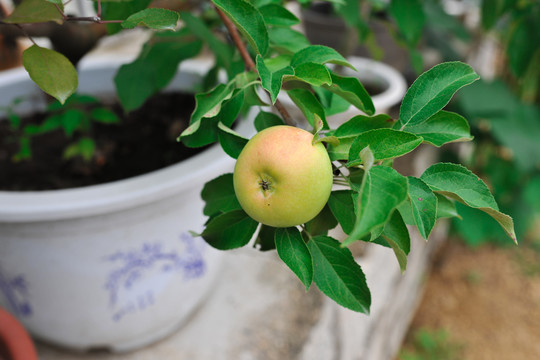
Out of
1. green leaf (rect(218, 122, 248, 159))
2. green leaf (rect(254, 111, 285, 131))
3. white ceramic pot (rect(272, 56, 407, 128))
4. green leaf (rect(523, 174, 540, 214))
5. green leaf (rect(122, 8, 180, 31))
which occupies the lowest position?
green leaf (rect(523, 174, 540, 214))

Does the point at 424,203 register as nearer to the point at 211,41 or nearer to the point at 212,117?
the point at 212,117

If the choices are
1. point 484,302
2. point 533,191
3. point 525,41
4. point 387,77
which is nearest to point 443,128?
point 525,41

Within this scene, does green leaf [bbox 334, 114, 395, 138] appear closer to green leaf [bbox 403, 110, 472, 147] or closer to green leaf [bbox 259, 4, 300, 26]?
green leaf [bbox 403, 110, 472, 147]

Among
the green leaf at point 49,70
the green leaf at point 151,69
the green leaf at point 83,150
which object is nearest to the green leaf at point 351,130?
the green leaf at point 49,70

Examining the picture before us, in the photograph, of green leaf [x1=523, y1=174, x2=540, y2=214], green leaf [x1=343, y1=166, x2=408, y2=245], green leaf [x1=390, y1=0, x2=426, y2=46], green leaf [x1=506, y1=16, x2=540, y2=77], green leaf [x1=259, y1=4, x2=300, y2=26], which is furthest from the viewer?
green leaf [x1=523, y1=174, x2=540, y2=214]

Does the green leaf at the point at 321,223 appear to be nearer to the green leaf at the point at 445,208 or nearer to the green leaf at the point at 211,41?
the green leaf at the point at 445,208

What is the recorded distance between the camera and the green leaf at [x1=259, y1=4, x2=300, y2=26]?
17.0 inches

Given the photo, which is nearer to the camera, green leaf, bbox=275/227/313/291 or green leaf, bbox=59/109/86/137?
green leaf, bbox=275/227/313/291

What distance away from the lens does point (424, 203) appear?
28 centimetres

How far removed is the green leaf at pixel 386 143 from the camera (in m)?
0.28

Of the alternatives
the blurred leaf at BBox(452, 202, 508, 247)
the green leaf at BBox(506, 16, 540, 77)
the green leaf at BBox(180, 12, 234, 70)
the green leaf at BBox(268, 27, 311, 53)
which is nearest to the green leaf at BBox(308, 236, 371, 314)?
the green leaf at BBox(268, 27, 311, 53)

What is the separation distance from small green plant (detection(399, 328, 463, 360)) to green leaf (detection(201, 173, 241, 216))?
106 centimetres

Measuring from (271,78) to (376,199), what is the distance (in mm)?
120

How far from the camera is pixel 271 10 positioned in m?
0.44
